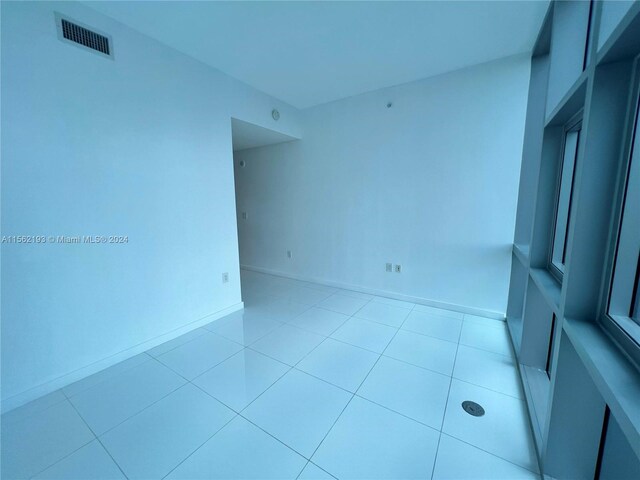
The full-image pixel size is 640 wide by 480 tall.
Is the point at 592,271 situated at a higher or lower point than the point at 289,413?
higher

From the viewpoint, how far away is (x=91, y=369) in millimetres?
1855

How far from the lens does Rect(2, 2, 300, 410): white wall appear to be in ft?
5.00

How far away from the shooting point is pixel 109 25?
5.98ft

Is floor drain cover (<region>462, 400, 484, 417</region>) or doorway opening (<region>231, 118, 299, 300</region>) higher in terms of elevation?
doorway opening (<region>231, 118, 299, 300</region>)

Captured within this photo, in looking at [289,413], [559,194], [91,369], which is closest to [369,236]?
[559,194]

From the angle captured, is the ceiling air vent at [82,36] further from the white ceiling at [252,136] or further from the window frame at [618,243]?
the window frame at [618,243]

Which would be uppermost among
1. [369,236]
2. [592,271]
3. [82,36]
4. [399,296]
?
[82,36]

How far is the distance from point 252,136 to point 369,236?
7.43ft

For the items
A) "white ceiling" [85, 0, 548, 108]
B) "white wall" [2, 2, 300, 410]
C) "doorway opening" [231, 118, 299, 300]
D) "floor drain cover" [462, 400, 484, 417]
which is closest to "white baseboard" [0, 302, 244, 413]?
"white wall" [2, 2, 300, 410]

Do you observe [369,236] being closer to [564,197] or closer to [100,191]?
[564,197]

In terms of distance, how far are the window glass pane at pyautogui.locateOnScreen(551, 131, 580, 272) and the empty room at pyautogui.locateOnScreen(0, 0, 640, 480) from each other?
2 centimetres

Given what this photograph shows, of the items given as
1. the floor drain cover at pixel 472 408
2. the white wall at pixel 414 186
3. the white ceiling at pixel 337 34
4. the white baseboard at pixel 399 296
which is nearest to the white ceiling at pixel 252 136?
the white wall at pixel 414 186

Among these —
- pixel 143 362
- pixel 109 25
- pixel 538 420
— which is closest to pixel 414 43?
pixel 109 25

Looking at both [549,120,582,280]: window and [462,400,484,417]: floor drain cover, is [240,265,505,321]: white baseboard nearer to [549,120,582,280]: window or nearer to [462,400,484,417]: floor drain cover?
[549,120,582,280]: window
